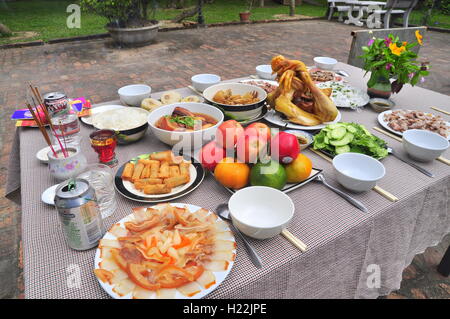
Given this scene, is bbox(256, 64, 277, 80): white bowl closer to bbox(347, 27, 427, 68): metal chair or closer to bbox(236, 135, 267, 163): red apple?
bbox(347, 27, 427, 68): metal chair

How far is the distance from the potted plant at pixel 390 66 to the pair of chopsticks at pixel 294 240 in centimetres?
155

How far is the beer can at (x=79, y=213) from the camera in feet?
2.88

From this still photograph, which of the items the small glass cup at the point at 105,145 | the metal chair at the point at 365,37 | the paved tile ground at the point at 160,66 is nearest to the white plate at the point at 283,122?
the small glass cup at the point at 105,145

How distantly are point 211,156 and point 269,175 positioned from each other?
0.29m

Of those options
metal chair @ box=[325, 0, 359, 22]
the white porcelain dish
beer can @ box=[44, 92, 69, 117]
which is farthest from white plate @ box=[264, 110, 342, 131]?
metal chair @ box=[325, 0, 359, 22]

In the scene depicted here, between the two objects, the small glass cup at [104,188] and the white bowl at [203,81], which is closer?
the small glass cup at [104,188]

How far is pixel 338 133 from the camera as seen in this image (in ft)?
4.91

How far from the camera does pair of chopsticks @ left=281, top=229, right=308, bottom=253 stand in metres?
0.99

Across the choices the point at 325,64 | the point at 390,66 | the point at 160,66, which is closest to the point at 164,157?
the point at 390,66

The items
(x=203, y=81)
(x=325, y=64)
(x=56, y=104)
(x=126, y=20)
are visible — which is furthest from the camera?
(x=126, y=20)

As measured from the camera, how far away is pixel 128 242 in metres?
0.95

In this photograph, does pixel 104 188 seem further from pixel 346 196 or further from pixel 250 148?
pixel 346 196

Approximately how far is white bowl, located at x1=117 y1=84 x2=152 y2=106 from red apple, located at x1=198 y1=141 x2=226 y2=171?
846 millimetres

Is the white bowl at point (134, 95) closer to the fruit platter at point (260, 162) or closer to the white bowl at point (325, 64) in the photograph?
the fruit platter at point (260, 162)
